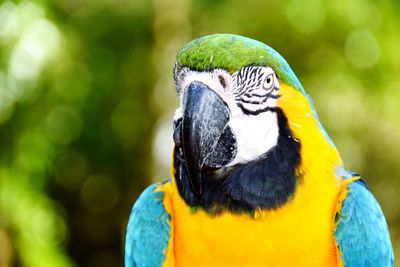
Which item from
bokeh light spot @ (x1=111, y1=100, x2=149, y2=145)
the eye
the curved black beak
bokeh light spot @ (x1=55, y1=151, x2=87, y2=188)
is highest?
bokeh light spot @ (x1=111, y1=100, x2=149, y2=145)

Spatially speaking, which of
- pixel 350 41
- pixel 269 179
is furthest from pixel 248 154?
pixel 350 41

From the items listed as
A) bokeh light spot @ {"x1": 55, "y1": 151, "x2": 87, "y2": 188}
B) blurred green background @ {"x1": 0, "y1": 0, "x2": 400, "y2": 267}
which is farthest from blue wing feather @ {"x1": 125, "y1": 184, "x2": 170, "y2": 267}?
bokeh light spot @ {"x1": 55, "y1": 151, "x2": 87, "y2": 188}

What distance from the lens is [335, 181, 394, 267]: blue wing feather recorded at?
5.51 feet

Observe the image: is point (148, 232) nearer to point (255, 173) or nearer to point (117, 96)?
point (255, 173)

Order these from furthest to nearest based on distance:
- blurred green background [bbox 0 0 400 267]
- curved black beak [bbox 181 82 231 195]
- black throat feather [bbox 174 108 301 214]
Result: 1. blurred green background [bbox 0 0 400 267]
2. black throat feather [bbox 174 108 301 214]
3. curved black beak [bbox 181 82 231 195]

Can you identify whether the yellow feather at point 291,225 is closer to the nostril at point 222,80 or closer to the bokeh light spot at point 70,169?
the nostril at point 222,80

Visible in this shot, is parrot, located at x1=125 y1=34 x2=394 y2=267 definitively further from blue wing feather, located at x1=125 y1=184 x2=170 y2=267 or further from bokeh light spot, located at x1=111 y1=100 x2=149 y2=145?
bokeh light spot, located at x1=111 y1=100 x2=149 y2=145

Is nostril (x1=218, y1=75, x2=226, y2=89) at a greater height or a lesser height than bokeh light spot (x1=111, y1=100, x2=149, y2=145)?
lesser

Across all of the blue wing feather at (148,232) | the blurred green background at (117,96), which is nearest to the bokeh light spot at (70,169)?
the blurred green background at (117,96)

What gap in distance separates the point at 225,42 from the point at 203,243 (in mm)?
542

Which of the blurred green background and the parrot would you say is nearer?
the parrot

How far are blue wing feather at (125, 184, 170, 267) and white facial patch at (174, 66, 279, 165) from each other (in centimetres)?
34

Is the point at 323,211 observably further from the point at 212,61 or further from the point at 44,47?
the point at 44,47

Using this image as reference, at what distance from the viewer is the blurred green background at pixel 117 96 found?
5.10 metres
